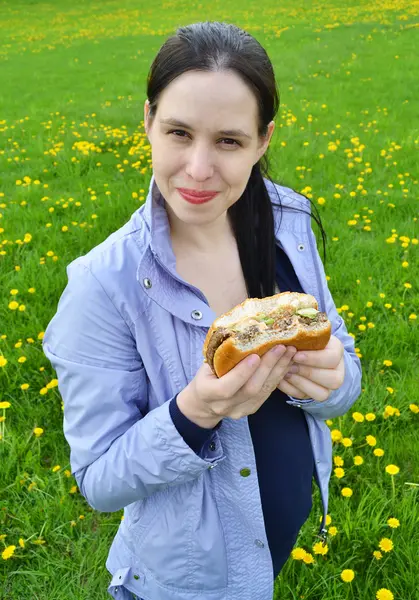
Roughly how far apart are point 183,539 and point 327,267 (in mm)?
2686

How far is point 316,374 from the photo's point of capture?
132cm

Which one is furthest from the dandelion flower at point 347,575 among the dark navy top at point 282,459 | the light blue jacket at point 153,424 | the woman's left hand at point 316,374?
the woman's left hand at point 316,374

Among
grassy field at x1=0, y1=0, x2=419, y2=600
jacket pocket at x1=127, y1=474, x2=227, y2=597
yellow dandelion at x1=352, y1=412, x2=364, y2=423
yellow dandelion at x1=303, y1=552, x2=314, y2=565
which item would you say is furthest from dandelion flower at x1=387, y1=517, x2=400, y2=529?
jacket pocket at x1=127, y1=474, x2=227, y2=597

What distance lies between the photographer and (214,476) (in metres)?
1.43

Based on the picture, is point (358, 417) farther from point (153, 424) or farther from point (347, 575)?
point (153, 424)

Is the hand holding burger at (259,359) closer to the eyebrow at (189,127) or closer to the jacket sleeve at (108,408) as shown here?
the jacket sleeve at (108,408)

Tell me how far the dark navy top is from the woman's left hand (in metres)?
0.16

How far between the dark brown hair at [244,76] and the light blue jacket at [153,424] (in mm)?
326

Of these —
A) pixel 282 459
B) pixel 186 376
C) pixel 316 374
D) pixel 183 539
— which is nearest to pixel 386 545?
pixel 282 459

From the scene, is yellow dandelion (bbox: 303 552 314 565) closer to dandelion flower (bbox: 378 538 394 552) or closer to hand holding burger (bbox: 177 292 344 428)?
dandelion flower (bbox: 378 538 394 552)

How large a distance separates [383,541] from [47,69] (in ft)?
41.0

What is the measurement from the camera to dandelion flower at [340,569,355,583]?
191cm

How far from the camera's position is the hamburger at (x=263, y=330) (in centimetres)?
117

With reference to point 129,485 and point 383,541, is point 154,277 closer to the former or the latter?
point 129,485
